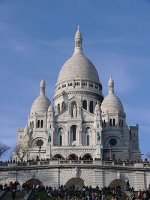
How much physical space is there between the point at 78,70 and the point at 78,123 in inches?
732

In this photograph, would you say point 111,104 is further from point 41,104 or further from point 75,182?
point 75,182

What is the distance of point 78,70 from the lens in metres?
118

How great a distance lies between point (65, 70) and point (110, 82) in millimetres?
10802

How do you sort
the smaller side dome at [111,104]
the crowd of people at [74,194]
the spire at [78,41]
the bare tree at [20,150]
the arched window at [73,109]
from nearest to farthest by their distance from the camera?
the crowd of people at [74,194], the bare tree at [20,150], the arched window at [73,109], the smaller side dome at [111,104], the spire at [78,41]

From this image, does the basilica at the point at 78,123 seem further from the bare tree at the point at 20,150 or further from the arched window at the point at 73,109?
the bare tree at the point at 20,150

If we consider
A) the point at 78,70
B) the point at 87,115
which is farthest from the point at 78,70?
the point at 87,115

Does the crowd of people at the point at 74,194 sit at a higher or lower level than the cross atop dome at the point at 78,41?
lower

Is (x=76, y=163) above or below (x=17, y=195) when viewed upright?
above

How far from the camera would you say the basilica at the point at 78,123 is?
99.2 m

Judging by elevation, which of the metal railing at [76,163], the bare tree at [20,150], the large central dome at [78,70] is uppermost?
the large central dome at [78,70]

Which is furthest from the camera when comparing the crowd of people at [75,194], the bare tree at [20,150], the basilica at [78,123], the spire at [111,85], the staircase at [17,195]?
the spire at [111,85]

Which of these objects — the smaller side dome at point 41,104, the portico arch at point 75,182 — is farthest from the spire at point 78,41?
the portico arch at point 75,182

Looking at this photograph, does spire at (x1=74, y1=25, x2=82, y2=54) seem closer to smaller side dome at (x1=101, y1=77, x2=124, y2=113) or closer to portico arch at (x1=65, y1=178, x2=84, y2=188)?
smaller side dome at (x1=101, y1=77, x2=124, y2=113)

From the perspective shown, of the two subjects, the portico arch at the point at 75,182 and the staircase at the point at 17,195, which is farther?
the portico arch at the point at 75,182
